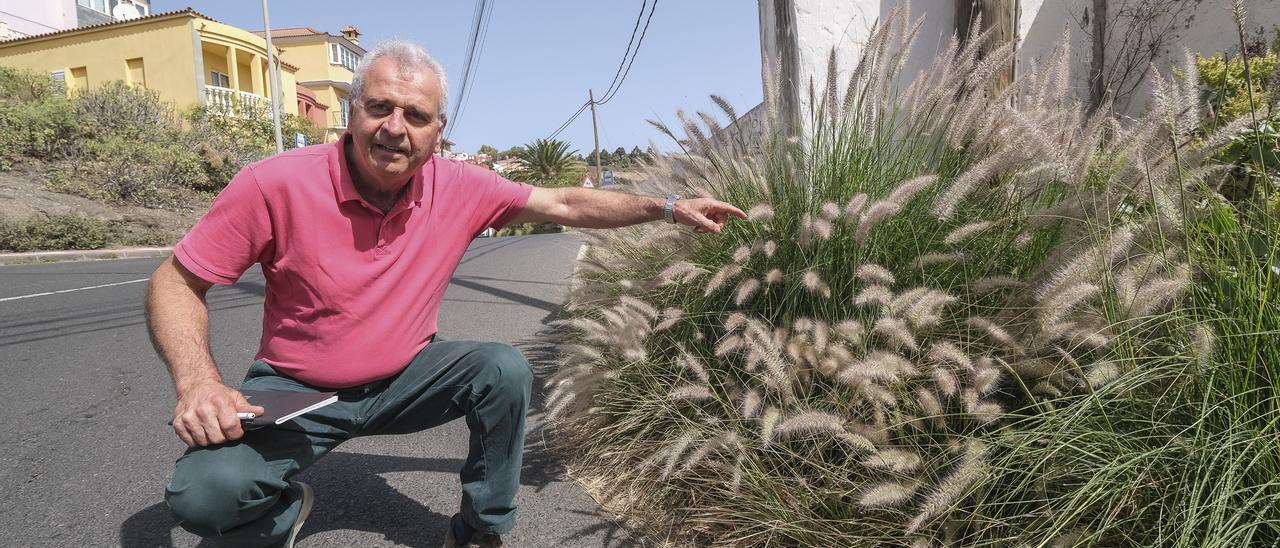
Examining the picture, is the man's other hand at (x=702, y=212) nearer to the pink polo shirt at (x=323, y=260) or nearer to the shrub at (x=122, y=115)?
the pink polo shirt at (x=323, y=260)

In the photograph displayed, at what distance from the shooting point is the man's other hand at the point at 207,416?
6.91 feet

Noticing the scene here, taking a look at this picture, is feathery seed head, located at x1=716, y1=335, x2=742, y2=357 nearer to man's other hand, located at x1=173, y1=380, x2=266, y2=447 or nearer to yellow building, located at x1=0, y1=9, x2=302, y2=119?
man's other hand, located at x1=173, y1=380, x2=266, y2=447

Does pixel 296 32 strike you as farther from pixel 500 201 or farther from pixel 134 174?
pixel 500 201

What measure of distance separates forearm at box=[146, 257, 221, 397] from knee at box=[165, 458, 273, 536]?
0.23 meters

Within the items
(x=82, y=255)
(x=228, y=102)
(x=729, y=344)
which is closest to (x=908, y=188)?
(x=729, y=344)

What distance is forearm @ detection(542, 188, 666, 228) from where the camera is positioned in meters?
3.15

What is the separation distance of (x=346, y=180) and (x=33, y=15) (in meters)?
52.1

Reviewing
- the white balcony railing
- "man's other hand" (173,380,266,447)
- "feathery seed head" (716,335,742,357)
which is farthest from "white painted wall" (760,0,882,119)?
the white balcony railing

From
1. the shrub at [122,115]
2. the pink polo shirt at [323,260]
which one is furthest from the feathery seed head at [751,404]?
the shrub at [122,115]

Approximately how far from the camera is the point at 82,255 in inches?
633

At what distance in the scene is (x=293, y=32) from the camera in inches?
2203

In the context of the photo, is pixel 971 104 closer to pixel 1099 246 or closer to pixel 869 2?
pixel 1099 246

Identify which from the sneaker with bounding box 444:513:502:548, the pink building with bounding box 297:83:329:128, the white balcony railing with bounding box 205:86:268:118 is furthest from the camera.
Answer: the pink building with bounding box 297:83:329:128

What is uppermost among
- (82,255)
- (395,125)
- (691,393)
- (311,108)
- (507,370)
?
(311,108)
